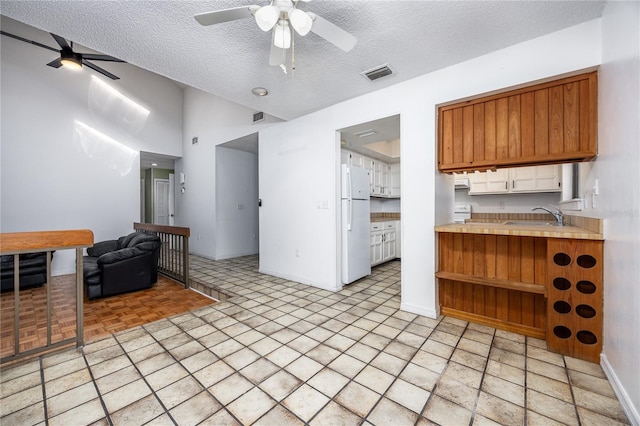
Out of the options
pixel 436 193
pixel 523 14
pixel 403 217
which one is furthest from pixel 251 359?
pixel 523 14

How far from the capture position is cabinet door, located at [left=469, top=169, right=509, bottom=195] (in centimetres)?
439

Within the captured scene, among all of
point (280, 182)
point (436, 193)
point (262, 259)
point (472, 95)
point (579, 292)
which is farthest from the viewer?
point (262, 259)

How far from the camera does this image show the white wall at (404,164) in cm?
204

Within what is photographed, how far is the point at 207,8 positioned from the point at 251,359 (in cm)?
252

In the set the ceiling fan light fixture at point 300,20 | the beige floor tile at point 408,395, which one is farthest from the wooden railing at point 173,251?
the beige floor tile at point 408,395

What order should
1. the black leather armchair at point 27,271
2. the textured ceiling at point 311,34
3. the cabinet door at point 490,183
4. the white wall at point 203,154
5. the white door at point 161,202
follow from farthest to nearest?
the white door at point 161,202
the white wall at point 203,154
the cabinet door at point 490,183
the black leather armchair at point 27,271
the textured ceiling at point 311,34

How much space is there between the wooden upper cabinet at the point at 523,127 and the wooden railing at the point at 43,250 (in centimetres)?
326

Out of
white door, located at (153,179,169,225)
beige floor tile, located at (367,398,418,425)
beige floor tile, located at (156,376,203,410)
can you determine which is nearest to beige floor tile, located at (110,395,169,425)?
beige floor tile, located at (156,376,203,410)

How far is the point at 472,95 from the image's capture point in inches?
90.8

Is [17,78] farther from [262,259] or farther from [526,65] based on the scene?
[526,65]

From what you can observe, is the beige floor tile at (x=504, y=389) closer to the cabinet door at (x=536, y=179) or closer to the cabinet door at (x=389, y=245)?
the cabinet door at (x=389, y=245)

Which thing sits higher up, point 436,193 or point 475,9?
point 475,9

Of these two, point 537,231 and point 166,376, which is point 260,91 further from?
point 537,231

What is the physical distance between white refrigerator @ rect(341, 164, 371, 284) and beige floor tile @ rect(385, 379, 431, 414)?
6.34 feet
